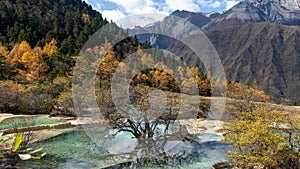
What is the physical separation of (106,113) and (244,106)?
11.5m

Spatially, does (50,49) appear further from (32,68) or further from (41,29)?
(41,29)

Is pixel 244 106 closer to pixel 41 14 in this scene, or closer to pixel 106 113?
pixel 106 113

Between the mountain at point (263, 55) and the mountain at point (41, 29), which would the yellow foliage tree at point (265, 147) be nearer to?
the mountain at point (41, 29)

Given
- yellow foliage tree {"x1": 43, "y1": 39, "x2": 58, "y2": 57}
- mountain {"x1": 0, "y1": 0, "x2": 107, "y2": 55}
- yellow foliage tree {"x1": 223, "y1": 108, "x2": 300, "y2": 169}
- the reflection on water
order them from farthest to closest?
mountain {"x1": 0, "y1": 0, "x2": 107, "y2": 55}
yellow foliage tree {"x1": 43, "y1": 39, "x2": 58, "y2": 57}
the reflection on water
yellow foliage tree {"x1": 223, "y1": 108, "x2": 300, "y2": 169}

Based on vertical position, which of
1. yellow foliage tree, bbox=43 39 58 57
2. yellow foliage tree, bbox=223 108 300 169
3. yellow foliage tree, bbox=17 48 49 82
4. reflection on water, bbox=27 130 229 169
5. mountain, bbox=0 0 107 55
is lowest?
reflection on water, bbox=27 130 229 169

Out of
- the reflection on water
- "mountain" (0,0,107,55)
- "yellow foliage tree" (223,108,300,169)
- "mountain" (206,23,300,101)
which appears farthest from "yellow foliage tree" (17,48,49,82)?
"mountain" (206,23,300,101)

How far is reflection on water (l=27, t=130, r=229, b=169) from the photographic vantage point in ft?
30.3

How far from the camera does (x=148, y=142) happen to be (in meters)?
11.5

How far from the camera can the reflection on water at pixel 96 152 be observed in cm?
923

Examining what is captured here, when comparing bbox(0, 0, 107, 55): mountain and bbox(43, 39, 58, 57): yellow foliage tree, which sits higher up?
bbox(0, 0, 107, 55): mountain

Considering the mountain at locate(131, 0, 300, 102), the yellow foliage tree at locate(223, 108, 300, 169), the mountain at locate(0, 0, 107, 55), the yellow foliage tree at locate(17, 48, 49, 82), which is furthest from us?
the mountain at locate(131, 0, 300, 102)

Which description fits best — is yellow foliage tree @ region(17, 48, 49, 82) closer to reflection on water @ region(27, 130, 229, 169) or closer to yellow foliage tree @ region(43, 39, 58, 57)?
yellow foliage tree @ region(43, 39, 58, 57)

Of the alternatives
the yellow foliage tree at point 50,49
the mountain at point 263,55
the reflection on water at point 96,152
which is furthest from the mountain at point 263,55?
the reflection on water at point 96,152

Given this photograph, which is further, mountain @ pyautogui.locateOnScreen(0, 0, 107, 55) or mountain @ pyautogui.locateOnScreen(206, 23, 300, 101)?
mountain @ pyautogui.locateOnScreen(206, 23, 300, 101)
